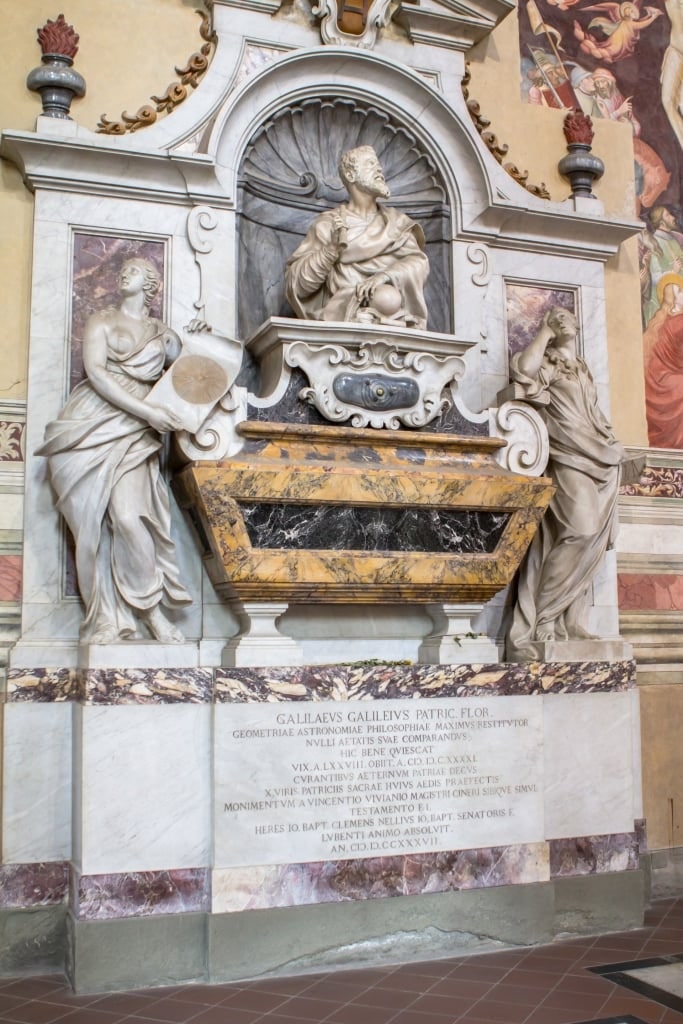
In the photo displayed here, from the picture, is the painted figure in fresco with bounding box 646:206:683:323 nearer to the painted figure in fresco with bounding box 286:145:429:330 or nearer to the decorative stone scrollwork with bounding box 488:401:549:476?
the decorative stone scrollwork with bounding box 488:401:549:476

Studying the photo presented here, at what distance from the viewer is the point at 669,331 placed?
7.45 m

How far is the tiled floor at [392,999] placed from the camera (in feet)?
14.6

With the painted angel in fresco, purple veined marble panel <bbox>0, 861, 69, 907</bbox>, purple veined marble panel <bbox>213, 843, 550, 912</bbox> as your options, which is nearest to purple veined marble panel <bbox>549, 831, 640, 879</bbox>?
purple veined marble panel <bbox>213, 843, 550, 912</bbox>

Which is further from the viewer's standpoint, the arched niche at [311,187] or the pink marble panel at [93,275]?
the arched niche at [311,187]

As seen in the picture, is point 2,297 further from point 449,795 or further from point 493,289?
point 449,795

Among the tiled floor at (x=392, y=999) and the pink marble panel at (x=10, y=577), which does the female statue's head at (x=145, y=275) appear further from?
the tiled floor at (x=392, y=999)

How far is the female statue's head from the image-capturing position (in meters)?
5.53

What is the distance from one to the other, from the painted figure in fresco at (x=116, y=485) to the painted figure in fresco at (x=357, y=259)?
1.11 m

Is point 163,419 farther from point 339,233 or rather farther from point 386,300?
point 339,233

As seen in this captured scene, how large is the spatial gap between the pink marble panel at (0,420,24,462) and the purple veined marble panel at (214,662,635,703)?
162 cm

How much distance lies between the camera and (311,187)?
670 centimetres

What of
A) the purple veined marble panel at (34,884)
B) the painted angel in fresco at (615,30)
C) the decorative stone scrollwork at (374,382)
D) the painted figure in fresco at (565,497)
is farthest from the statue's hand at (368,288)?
the purple veined marble panel at (34,884)

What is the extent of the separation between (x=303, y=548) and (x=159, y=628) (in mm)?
813

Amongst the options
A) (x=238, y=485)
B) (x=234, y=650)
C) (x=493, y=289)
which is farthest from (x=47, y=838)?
(x=493, y=289)
